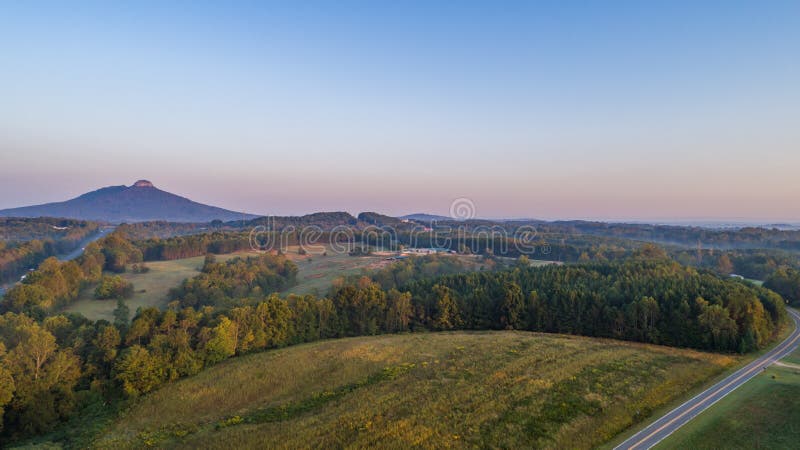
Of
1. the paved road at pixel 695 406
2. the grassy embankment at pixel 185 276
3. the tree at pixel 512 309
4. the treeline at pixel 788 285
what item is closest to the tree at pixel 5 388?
the grassy embankment at pixel 185 276

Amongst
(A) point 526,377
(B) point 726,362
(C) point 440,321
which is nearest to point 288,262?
(C) point 440,321

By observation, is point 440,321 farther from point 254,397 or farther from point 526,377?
point 254,397

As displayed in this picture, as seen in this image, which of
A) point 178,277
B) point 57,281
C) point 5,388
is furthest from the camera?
point 178,277

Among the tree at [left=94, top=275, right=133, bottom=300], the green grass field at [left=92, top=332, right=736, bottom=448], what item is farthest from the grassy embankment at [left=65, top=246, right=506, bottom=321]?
the green grass field at [left=92, top=332, right=736, bottom=448]

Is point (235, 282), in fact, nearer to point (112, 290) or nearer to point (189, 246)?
point (112, 290)

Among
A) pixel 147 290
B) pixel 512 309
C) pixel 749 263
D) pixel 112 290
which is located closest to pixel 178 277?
pixel 147 290
